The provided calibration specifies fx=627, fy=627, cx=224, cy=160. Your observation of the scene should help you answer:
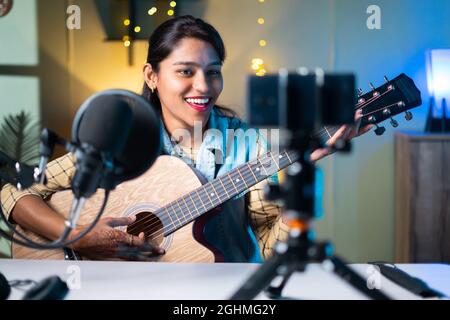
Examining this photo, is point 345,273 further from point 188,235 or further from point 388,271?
point 188,235

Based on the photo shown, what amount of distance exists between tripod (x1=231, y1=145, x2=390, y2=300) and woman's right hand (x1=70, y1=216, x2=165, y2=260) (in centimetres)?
86

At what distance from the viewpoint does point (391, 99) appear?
1.59 m

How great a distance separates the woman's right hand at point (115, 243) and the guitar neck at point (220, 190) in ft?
0.25

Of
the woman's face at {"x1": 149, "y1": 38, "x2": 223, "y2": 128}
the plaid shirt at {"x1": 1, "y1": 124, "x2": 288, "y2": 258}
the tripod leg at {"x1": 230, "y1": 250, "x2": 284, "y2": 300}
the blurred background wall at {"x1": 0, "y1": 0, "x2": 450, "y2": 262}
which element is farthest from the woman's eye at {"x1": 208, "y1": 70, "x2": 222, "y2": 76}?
the tripod leg at {"x1": 230, "y1": 250, "x2": 284, "y2": 300}

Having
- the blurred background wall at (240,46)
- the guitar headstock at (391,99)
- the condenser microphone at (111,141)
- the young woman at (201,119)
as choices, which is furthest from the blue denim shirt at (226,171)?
the condenser microphone at (111,141)

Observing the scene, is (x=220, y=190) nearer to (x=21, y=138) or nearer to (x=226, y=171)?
(x=226, y=171)

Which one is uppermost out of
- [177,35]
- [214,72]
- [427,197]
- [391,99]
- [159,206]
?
[177,35]

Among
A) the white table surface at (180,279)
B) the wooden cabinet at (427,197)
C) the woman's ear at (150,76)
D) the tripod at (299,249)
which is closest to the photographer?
the tripod at (299,249)

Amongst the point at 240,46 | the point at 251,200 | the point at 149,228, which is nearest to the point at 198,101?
the point at 251,200

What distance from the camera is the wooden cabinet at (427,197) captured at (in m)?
2.72

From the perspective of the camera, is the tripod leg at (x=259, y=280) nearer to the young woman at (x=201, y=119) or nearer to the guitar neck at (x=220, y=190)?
the guitar neck at (x=220, y=190)

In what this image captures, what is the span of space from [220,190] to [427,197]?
1321 millimetres
